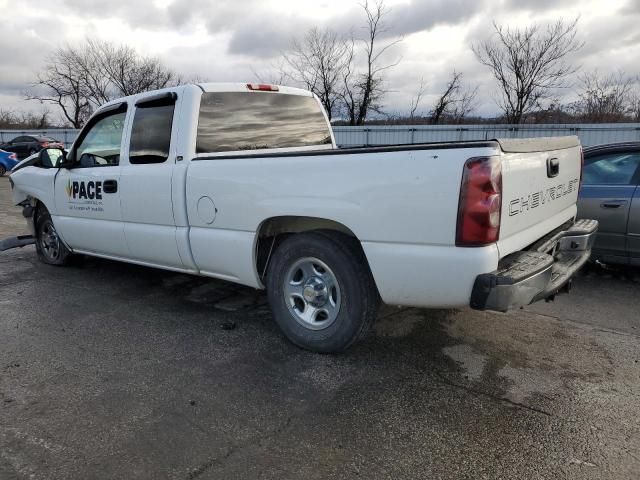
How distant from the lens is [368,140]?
23.2m

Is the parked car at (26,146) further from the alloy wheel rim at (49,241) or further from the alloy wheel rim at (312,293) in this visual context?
the alloy wheel rim at (312,293)

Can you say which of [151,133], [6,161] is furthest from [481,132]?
[6,161]

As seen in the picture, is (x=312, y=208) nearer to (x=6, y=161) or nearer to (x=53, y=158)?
(x=53, y=158)

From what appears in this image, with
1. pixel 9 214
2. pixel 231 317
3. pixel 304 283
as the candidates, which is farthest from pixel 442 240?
pixel 9 214

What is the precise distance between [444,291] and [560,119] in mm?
25427

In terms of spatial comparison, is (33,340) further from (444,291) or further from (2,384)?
(444,291)

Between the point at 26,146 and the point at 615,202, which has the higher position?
the point at 26,146

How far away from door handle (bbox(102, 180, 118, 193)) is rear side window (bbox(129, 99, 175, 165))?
29cm

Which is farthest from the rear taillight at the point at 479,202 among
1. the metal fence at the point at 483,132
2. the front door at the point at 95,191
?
the metal fence at the point at 483,132

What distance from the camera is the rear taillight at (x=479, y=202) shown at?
269 centimetres

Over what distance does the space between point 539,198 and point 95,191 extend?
4064 mm

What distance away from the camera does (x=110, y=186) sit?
4789 mm

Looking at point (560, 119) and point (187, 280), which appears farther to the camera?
point (560, 119)

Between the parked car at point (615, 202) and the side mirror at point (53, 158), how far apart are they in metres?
5.61
